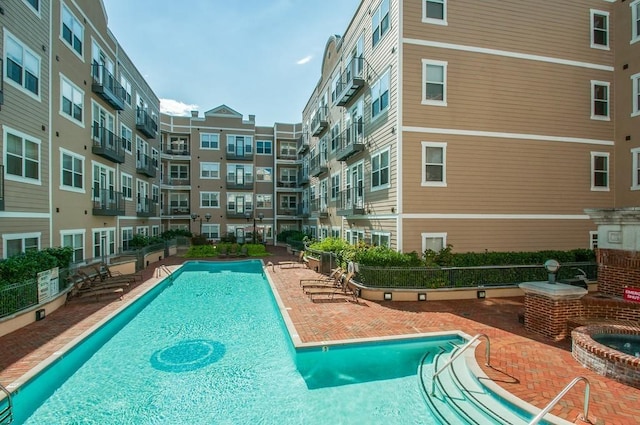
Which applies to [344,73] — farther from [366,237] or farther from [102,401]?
[102,401]

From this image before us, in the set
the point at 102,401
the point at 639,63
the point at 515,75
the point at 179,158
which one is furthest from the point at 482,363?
the point at 179,158

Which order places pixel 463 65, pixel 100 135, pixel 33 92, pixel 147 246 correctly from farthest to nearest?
pixel 147 246 → pixel 100 135 → pixel 463 65 → pixel 33 92

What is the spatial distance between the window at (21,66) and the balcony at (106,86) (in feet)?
17.4

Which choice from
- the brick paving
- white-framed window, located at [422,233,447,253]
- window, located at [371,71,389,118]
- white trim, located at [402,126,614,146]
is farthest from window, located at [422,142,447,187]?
the brick paving

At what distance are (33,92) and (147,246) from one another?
1291cm

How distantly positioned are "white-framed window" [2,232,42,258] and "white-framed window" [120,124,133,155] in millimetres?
11918

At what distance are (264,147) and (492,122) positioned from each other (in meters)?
28.9

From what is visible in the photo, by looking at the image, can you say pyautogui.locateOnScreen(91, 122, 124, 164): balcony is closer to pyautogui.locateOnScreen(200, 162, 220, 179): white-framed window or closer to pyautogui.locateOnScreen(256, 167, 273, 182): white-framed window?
pyautogui.locateOnScreen(200, 162, 220, 179): white-framed window

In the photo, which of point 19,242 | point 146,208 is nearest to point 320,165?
point 146,208

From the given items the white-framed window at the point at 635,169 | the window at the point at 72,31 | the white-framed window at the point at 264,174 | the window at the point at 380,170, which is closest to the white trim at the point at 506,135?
the white-framed window at the point at 635,169

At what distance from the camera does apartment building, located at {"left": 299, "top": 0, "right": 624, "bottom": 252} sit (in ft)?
49.1

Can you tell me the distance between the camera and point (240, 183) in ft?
126

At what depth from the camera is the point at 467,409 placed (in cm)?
612

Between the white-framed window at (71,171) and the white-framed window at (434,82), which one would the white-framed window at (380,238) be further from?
the white-framed window at (71,171)
